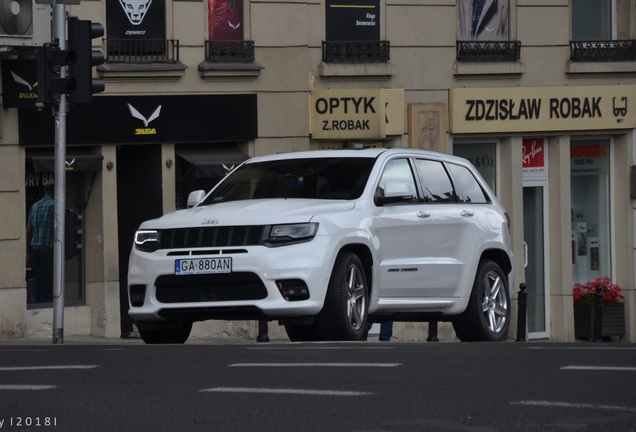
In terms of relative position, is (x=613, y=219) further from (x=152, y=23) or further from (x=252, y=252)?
(x=252, y=252)

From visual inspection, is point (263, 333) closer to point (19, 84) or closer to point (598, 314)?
point (19, 84)

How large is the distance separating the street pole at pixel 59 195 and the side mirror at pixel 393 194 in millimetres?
4854

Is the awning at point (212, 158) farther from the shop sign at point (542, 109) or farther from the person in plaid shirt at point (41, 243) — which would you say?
the shop sign at point (542, 109)

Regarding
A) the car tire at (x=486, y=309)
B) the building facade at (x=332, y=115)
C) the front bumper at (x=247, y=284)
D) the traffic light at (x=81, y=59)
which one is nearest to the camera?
the front bumper at (x=247, y=284)

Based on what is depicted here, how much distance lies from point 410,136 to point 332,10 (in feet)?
7.22

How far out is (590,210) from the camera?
26.7 meters

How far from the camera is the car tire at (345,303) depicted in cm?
1226

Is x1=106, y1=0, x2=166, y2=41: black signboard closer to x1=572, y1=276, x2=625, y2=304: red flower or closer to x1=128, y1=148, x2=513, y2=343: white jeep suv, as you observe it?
x1=572, y1=276, x2=625, y2=304: red flower

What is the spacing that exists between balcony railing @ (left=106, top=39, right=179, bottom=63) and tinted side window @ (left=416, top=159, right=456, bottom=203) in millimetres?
8650

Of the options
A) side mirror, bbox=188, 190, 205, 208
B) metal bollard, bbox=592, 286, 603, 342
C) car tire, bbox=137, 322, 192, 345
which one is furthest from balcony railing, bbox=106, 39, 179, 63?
car tire, bbox=137, 322, 192, 345

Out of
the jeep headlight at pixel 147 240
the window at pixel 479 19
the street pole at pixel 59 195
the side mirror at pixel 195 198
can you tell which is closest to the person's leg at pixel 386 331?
the street pole at pixel 59 195

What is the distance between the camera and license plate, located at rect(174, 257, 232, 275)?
39.9ft

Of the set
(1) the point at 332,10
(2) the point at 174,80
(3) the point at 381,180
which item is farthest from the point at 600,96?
(3) the point at 381,180

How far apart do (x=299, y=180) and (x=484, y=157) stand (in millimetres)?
12750
